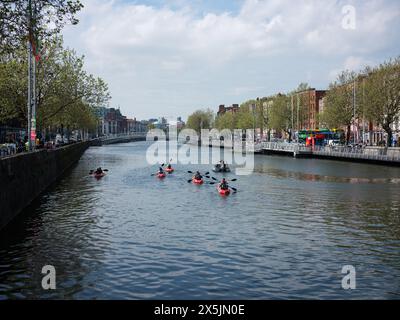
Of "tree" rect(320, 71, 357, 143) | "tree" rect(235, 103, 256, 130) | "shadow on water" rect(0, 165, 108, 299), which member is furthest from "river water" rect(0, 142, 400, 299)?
"tree" rect(235, 103, 256, 130)

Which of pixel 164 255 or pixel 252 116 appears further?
pixel 252 116

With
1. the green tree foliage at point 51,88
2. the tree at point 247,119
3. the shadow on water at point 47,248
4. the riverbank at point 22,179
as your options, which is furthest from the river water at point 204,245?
the tree at point 247,119

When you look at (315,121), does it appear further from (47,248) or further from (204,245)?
(47,248)

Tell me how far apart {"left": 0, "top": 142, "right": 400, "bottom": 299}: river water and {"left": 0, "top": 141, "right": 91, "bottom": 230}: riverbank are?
785 millimetres

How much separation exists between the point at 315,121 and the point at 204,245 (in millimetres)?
138359

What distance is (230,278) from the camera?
1795 centimetres

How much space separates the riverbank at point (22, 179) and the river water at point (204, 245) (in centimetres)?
79

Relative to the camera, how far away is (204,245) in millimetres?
22828

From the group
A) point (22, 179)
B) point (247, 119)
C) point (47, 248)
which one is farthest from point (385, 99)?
point (247, 119)

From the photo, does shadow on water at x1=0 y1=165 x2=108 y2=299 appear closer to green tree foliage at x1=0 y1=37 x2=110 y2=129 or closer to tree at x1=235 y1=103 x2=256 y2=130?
green tree foliage at x1=0 y1=37 x2=110 y2=129

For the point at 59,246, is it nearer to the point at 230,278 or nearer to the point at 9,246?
the point at 9,246

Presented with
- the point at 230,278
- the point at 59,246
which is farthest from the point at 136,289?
the point at 59,246

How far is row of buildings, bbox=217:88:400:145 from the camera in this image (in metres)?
110
